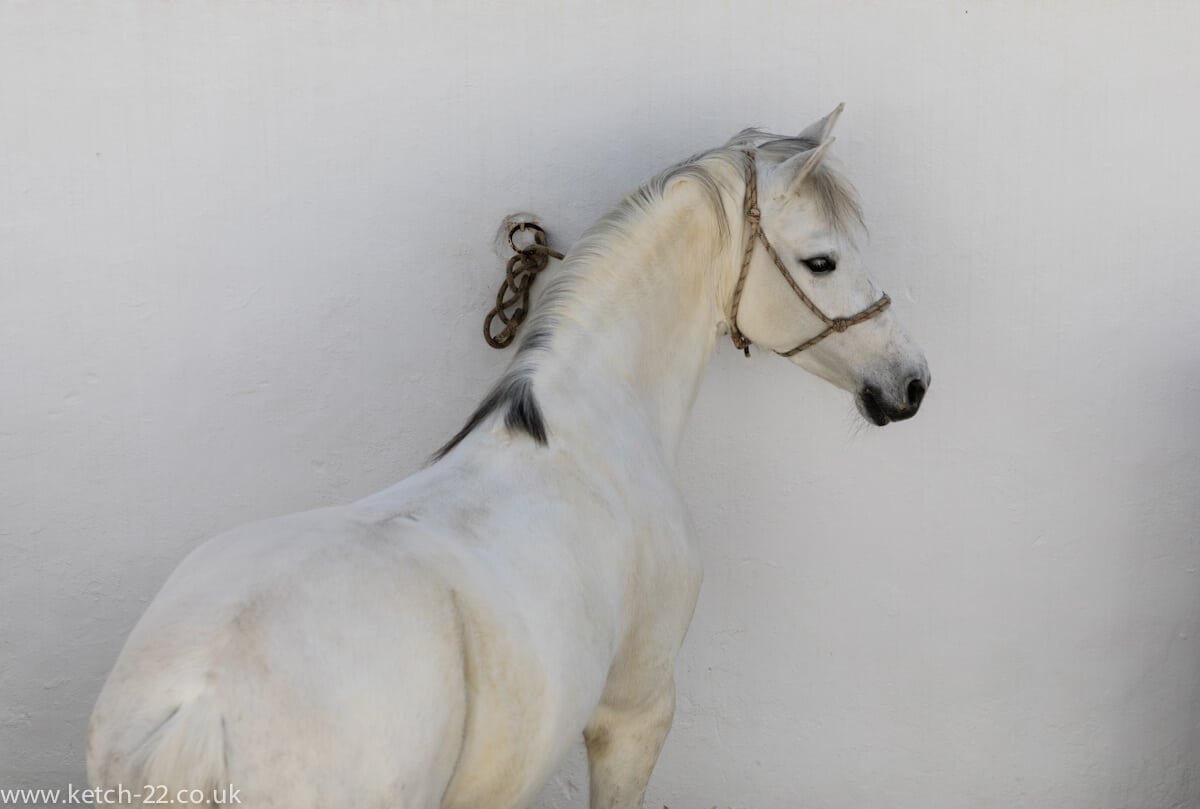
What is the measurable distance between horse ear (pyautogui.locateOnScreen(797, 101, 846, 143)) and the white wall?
393 millimetres

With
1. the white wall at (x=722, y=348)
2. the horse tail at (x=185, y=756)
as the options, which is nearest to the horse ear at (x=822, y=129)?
the white wall at (x=722, y=348)

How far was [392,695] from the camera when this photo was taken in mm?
1740

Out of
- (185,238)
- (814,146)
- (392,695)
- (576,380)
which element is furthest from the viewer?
(185,238)

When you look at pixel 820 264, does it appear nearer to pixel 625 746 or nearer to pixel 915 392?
pixel 915 392

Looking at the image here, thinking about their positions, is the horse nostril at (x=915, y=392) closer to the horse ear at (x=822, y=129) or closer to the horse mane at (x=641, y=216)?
the horse mane at (x=641, y=216)

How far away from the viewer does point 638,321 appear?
270cm

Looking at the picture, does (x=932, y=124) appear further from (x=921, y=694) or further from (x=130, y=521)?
(x=130, y=521)

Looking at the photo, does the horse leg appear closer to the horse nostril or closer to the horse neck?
the horse neck

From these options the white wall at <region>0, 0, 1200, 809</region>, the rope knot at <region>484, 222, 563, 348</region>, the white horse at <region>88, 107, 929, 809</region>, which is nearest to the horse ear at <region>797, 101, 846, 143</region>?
the white horse at <region>88, 107, 929, 809</region>

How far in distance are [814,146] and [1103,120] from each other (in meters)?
Answer: 0.98

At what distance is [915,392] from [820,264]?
1.24 feet

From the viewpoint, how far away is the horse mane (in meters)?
2.48

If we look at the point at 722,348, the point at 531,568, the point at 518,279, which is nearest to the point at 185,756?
the point at 531,568

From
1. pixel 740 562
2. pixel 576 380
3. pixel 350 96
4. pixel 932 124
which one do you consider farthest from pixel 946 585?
pixel 350 96
